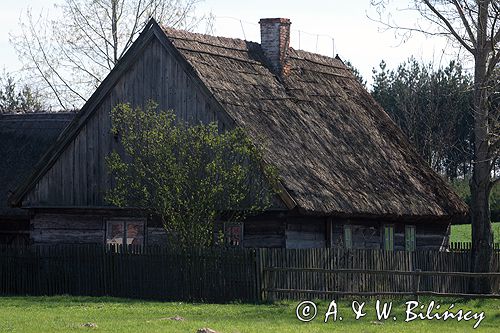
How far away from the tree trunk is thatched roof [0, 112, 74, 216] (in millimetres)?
14206

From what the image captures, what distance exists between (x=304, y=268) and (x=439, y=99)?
38314mm

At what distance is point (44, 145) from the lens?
39.3 meters

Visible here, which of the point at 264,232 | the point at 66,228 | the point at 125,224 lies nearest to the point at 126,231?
the point at 125,224

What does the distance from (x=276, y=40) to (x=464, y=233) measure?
90.0ft

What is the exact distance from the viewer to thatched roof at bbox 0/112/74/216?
37.8 m

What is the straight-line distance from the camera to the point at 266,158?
29.5 meters

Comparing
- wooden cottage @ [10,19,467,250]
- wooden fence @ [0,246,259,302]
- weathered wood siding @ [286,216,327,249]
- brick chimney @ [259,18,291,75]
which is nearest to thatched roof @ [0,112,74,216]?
wooden cottage @ [10,19,467,250]

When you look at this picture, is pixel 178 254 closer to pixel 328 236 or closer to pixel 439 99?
pixel 328 236

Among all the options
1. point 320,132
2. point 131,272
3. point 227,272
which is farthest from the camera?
point 320,132

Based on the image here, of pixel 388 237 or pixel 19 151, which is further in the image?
pixel 19 151

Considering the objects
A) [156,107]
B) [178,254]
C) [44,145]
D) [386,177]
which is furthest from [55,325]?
[44,145]

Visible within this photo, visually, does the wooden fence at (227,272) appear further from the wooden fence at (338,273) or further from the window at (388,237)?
the window at (388,237)

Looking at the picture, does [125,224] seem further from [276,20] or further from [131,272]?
[276,20]
